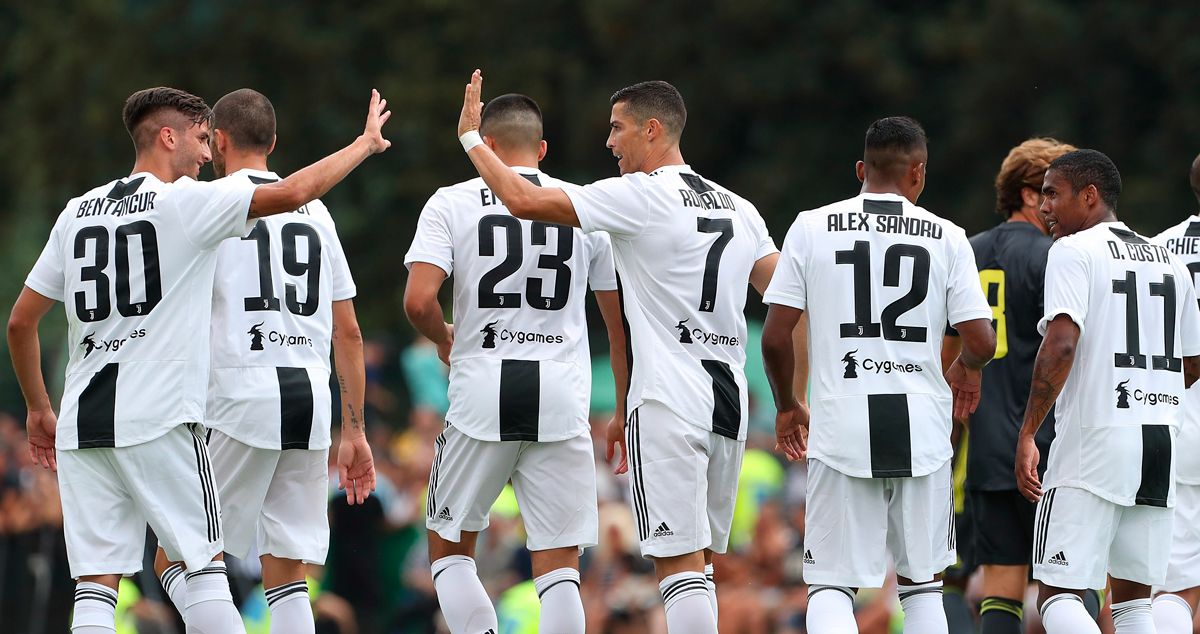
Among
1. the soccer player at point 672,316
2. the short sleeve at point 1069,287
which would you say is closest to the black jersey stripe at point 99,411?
the soccer player at point 672,316

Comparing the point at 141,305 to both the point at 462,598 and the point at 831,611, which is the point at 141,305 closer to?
the point at 462,598

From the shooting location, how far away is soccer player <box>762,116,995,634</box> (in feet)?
25.0

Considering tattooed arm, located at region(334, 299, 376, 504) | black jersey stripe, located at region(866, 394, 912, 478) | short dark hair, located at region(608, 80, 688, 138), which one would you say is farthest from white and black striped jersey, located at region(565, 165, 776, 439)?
tattooed arm, located at region(334, 299, 376, 504)

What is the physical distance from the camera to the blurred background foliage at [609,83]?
26.0 m

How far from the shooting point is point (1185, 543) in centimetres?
870

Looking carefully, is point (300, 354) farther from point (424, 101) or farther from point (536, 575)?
point (424, 101)

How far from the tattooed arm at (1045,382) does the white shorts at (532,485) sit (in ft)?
6.68

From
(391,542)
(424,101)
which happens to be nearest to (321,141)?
(424,101)

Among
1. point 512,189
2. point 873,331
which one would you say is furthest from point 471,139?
point 873,331

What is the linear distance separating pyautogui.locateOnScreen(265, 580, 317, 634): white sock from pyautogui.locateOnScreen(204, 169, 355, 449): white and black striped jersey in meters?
0.70

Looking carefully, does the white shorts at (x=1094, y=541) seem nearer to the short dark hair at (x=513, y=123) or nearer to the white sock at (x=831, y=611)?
the white sock at (x=831, y=611)

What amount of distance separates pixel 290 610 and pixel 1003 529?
365 centimetres

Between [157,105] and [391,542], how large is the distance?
25.4 ft

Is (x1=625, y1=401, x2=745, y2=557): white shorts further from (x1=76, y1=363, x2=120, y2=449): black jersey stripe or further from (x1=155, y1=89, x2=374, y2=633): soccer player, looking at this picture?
(x1=76, y1=363, x2=120, y2=449): black jersey stripe
